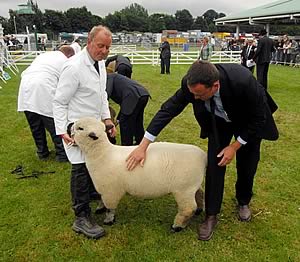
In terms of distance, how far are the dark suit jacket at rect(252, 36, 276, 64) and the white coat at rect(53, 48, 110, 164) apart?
862 cm

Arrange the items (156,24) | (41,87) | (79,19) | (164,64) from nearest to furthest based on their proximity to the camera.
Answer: (41,87)
(164,64)
(79,19)
(156,24)

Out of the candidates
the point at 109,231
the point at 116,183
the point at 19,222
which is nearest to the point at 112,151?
the point at 116,183

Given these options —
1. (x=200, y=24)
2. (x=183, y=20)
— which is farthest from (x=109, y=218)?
(x=183, y=20)

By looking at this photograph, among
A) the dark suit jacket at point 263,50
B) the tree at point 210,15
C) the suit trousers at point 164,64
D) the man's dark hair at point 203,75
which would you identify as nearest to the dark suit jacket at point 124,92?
the man's dark hair at point 203,75

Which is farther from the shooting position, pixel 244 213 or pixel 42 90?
pixel 42 90

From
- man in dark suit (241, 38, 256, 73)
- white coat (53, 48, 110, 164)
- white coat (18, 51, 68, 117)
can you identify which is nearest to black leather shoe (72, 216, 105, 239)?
white coat (53, 48, 110, 164)

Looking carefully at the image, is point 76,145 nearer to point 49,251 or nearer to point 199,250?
point 49,251

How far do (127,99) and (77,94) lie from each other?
1515 millimetres

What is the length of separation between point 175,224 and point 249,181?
929mm

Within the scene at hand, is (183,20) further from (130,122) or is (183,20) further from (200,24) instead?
(130,122)

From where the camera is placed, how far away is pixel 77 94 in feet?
10.1

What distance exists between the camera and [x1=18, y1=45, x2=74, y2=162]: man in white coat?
16.8ft

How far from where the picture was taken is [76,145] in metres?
3.18

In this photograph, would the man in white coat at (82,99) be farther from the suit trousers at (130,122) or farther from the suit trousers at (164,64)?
the suit trousers at (164,64)
